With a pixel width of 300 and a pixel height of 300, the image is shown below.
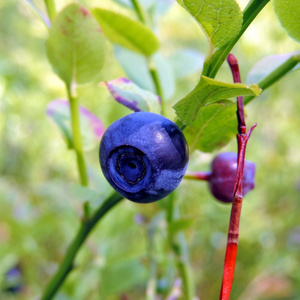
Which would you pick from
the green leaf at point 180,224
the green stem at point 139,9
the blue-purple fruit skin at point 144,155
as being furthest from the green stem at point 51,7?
the green leaf at point 180,224

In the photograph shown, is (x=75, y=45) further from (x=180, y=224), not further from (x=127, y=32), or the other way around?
(x=180, y=224)

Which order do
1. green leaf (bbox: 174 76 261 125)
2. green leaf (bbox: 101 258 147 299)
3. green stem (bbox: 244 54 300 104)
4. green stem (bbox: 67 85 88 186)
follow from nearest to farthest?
green leaf (bbox: 174 76 261 125)
green stem (bbox: 244 54 300 104)
green stem (bbox: 67 85 88 186)
green leaf (bbox: 101 258 147 299)

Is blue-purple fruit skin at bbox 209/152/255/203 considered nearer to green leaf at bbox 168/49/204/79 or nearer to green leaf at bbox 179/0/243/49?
green leaf at bbox 179/0/243/49

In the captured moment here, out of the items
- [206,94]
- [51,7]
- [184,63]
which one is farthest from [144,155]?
[184,63]

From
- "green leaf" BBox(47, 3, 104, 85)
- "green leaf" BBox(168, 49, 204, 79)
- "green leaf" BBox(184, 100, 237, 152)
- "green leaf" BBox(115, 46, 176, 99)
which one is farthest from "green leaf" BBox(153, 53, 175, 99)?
"green leaf" BBox(184, 100, 237, 152)

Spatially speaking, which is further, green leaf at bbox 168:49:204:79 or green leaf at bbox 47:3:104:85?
green leaf at bbox 168:49:204:79

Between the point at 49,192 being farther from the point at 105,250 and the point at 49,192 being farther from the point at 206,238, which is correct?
the point at 206,238

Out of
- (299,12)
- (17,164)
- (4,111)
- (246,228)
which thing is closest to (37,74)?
(4,111)
